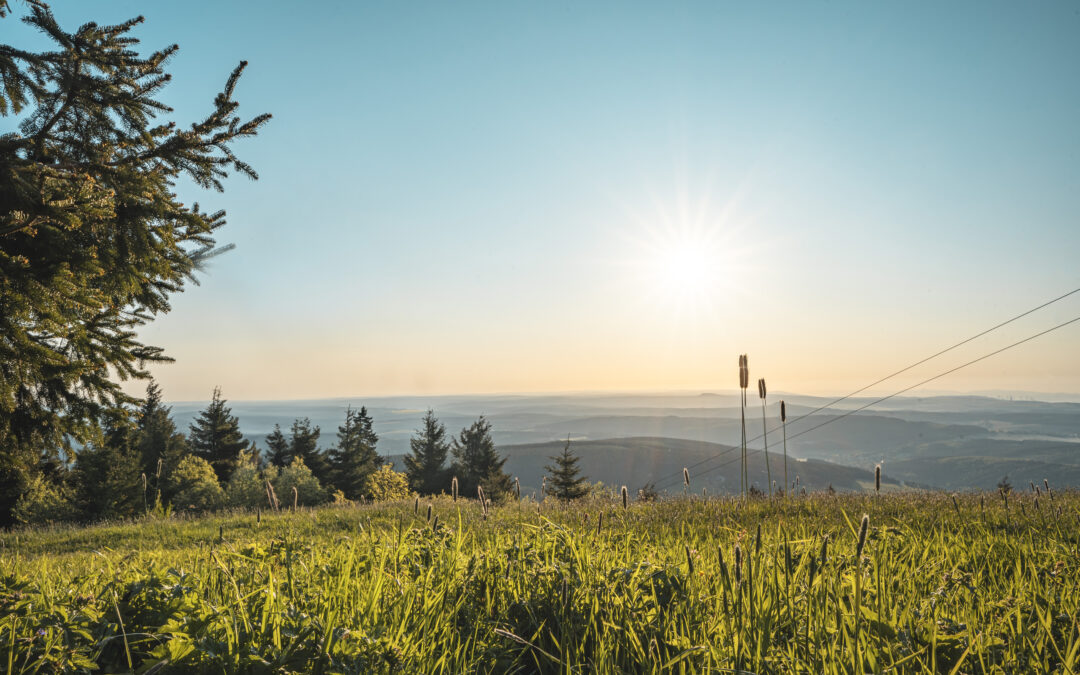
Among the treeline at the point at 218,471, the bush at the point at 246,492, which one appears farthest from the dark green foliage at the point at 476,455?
the bush at the point at 246,492

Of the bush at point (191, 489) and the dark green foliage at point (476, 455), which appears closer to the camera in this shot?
the bush at point (191, 489)

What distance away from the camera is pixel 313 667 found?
174 cm

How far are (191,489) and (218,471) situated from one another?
710 inches

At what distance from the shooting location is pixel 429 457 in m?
65.7

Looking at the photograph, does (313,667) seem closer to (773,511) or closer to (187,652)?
(187,652)

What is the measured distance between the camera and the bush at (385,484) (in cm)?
5744

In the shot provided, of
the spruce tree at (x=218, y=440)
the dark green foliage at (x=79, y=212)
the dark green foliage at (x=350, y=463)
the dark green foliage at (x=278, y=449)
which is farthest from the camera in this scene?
the dark green foliage at (x=278, y=449)

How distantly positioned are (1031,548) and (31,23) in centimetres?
1022

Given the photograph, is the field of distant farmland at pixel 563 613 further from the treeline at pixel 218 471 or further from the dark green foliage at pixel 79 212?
the treeline at pixel 218 471

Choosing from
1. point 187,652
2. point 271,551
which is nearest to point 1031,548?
→ point 187,652

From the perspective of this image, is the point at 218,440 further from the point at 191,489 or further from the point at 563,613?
the point at 563,613

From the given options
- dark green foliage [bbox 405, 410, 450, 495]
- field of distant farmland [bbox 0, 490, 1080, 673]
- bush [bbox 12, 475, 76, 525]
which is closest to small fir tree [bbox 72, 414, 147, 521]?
bush [bbox 12, 475, 76, 525]

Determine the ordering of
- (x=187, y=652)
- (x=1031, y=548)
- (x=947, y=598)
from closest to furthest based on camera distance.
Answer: (x=187, y=652) → (x=947, y=598) → (x=1031, y=548)

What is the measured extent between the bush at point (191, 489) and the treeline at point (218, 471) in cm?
7
